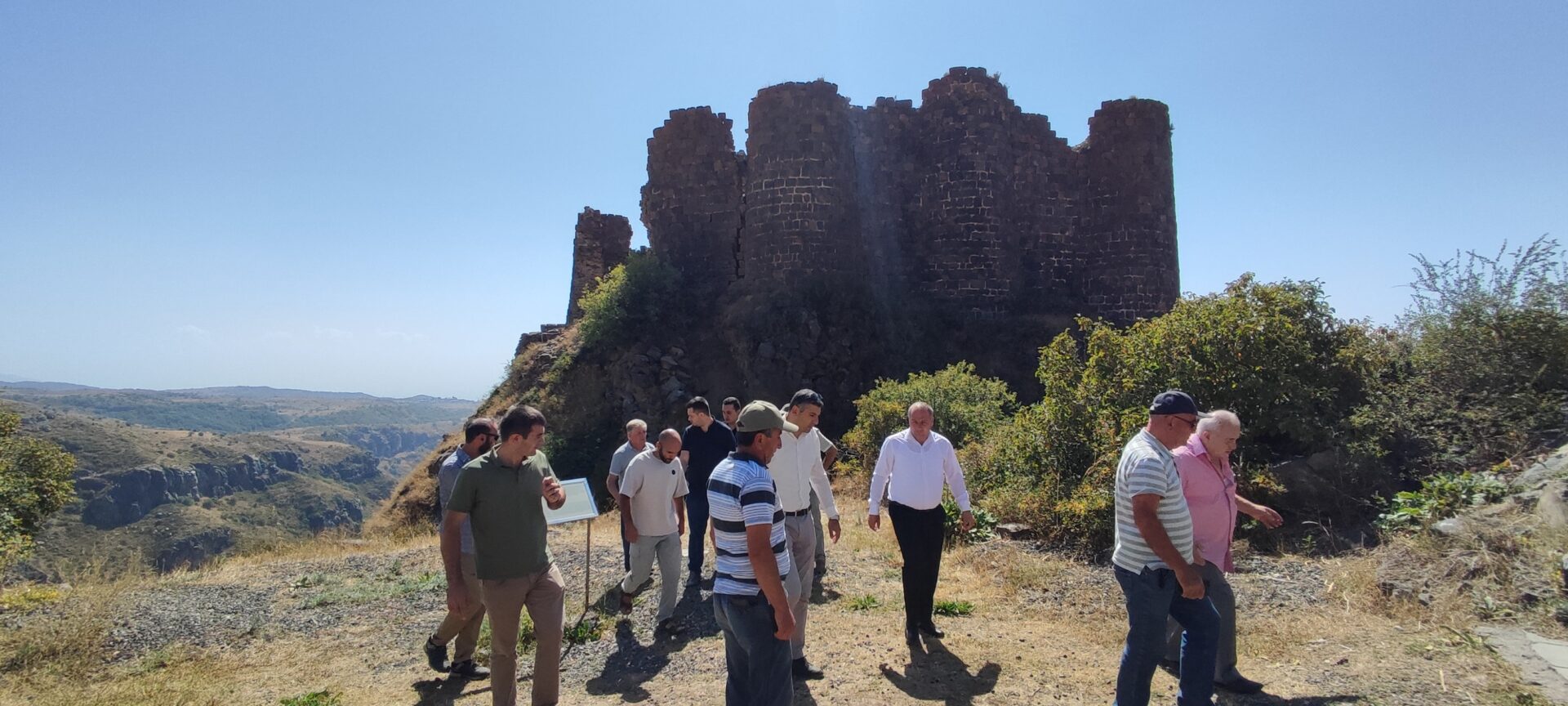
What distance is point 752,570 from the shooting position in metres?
4.34

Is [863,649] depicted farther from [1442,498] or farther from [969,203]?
[969,203]

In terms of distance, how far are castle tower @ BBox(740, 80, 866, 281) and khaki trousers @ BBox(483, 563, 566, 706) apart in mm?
14586

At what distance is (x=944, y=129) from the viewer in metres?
21.2

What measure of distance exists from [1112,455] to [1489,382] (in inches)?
168

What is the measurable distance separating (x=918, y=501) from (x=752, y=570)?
258cm

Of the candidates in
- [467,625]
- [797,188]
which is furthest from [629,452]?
[797,188]

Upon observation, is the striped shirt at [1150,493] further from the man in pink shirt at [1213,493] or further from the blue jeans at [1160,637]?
the man in pink shirt at [1213,493]

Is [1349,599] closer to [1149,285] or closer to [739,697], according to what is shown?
[739,697]

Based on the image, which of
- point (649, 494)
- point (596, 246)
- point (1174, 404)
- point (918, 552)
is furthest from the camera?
point (596, 246)

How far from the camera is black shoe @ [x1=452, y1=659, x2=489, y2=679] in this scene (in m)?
7.00

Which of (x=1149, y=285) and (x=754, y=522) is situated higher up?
(x=1149, y=285)

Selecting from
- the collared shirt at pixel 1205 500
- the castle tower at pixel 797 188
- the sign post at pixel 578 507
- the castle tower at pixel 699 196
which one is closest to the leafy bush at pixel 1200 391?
the collared shirt at pixel 1205 500

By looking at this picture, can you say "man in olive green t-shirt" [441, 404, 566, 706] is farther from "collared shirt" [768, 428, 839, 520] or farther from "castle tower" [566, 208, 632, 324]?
"castle tower" [566, 208, 632, 324]

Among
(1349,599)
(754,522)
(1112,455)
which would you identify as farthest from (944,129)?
(754,522)
